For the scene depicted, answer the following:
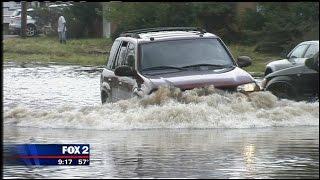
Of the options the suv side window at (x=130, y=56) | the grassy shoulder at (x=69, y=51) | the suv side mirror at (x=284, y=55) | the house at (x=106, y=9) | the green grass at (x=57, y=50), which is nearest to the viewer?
the suv side window at (x=130, y=56)

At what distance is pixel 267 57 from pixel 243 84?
→ 3.71 meters

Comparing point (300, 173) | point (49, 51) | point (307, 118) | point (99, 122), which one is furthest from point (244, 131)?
point (49, 51)

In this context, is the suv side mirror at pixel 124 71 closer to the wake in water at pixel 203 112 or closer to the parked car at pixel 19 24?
the wake in water at pixel 203 112

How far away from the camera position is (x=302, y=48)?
14.7 metres

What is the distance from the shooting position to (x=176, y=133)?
1138 cm

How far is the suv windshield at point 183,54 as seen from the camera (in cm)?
1295

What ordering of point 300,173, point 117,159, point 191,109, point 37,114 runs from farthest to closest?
point 37,114, point 191,109, point 117,159, point 300,173

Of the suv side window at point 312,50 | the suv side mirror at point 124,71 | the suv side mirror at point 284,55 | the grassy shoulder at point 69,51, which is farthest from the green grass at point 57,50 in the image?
the suv side mirror at point 124,71

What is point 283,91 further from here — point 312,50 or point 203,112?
point 203,112

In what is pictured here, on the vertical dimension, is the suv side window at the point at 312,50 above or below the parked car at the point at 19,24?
above

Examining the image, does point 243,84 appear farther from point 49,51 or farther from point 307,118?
point 49,51

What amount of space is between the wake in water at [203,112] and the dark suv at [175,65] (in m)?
0.14

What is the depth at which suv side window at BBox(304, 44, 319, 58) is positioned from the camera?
13984 millimetres

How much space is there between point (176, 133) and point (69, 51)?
1549 centimetres
